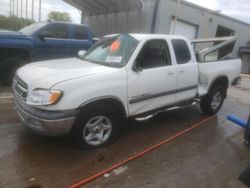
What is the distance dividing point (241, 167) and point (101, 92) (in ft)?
8.14

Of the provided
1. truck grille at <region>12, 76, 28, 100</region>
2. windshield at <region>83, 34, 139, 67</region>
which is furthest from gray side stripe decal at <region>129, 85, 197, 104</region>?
truck grille at <region>12, 76, 28, 100</region>

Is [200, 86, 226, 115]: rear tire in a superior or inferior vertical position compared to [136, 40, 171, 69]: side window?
inferior

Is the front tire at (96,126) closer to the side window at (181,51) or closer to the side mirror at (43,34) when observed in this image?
the side window at (181,51)

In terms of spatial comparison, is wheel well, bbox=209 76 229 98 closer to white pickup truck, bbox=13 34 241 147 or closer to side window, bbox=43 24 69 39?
white pickup truck, bbox=13 34 241 147

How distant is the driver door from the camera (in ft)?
12.4

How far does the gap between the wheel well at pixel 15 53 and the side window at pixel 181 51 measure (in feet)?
14.8

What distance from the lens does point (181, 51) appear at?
4703 mm

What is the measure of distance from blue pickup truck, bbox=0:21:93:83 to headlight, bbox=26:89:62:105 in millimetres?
4146

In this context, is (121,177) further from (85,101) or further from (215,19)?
(215,19)

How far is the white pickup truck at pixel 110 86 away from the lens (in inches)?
120

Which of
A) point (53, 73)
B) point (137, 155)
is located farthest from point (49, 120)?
point (137, 155)

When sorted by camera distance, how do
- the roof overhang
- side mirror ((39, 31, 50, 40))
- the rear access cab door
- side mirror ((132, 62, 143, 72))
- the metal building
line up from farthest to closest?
the roof overhang → the metal building → side mirror ((39, 31, 50, 40)) → the rear access cab door → side mirror ((132, 62, 143, 72))

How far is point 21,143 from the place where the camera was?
3.67 m

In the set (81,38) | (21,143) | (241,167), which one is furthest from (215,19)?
(21,143)
